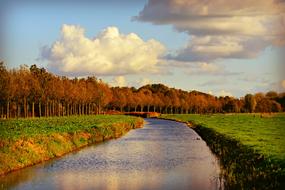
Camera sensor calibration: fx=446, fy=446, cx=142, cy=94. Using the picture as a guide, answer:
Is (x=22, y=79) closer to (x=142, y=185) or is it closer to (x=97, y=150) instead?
(x=97, y=150)

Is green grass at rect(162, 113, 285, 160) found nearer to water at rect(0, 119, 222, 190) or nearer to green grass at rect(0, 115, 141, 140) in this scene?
water at rect(0, 119, 222, 190)

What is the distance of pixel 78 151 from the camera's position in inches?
1558

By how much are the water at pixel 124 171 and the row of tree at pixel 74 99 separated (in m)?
7.33

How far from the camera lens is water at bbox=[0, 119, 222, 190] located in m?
23.6

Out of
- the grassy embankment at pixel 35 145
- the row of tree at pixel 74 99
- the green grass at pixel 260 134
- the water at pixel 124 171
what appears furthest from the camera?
the row of tree at pixel 74 99

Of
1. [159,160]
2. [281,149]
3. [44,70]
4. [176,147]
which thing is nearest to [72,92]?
[44,70]

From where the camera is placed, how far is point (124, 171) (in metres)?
27.9

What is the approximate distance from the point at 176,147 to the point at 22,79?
155 feet

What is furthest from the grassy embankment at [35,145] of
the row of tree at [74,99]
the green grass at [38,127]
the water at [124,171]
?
the row of tree at [74,99]

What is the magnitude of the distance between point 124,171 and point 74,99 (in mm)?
79742

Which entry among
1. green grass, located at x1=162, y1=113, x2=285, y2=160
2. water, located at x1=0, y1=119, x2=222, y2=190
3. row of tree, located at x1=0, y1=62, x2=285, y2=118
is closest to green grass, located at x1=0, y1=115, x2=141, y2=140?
water, located at x1=0, y1=119, x2=222, y2=190

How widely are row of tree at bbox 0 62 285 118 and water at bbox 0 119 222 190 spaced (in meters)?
7.33

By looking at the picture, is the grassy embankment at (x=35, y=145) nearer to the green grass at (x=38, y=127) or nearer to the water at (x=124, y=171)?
the green grass at (x=38, y=127)

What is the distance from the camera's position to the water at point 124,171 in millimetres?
23555
